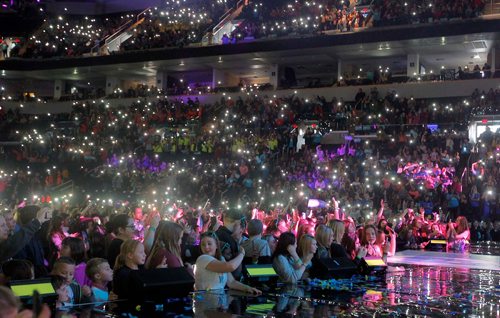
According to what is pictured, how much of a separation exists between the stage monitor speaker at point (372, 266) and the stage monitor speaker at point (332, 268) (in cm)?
69

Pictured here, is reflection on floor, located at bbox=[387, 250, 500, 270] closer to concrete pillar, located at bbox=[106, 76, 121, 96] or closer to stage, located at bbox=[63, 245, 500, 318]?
stage, located at bbox=[63, 245, 500, 318]

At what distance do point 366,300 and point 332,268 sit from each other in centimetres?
153

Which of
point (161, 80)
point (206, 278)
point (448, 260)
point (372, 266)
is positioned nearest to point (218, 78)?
point (161, 80)

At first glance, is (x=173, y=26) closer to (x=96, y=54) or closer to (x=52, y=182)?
(x=96, y=54)

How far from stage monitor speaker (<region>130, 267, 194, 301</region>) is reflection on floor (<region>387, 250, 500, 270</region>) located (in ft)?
21.2

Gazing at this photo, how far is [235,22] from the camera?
116 feet

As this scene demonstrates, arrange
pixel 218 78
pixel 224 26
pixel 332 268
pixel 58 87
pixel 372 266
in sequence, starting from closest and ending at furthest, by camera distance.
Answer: pixel 332 268
pixel 372 266
pixel 224 26
pixel 218 78
pixel 58 87

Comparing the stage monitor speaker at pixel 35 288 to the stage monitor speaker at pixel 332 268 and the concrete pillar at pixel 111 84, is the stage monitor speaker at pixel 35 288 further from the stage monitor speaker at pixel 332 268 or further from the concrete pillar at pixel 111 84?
the concrete pillar at pixel 111 84

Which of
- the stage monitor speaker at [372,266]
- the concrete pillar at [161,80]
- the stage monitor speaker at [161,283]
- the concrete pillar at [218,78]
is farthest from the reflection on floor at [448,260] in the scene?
the concrete pillar at [161,80]

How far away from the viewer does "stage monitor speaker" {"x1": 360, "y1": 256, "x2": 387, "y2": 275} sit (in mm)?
8727

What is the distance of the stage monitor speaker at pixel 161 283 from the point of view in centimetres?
537

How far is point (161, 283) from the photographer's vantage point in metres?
5.43

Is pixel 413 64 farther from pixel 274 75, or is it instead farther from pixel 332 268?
pixel 332 268

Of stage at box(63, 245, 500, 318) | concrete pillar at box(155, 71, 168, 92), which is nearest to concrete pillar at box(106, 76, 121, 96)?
concrete pillar at box(155, 71, 168, 92)
